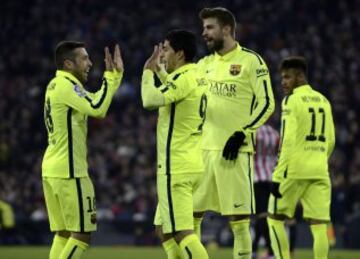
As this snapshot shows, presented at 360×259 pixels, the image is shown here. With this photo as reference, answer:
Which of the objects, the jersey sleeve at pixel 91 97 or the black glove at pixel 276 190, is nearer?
the jersey sleeve at pixel 91 97

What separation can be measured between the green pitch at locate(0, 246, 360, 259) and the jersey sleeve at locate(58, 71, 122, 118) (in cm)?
636

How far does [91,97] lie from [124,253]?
27.6ft

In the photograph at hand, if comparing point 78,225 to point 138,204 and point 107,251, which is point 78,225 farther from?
point 138,204

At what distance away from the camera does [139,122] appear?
930 inches

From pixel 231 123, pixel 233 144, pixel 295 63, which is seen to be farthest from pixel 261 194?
pixel 233 144

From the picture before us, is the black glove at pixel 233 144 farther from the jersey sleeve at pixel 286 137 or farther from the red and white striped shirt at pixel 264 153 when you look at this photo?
the red and white striped shirt at pixel 264 153

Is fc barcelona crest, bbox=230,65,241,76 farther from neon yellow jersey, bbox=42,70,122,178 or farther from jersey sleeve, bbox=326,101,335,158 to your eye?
jersey sleeve, bbox=326,101,335,158

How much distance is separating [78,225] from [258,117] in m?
2.02

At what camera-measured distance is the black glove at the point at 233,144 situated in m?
9.62

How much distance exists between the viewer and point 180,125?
9094 mm

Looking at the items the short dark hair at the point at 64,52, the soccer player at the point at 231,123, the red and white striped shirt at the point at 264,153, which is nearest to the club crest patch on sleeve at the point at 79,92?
the short dark hair at the point at 64,52

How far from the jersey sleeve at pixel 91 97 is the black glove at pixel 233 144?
49.3 inches

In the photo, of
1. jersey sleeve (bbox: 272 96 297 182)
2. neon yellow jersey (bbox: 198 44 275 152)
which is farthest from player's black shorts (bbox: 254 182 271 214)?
neon yellow jersey (bbox: 198 44 275 152)

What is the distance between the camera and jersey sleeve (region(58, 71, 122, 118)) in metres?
8.98
